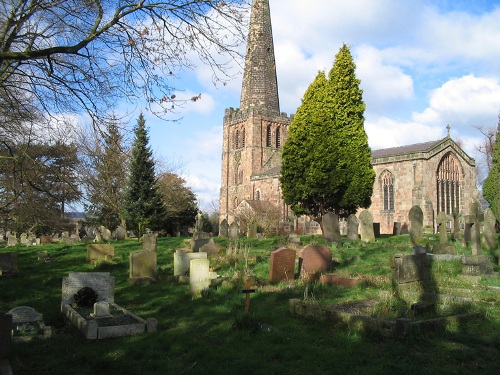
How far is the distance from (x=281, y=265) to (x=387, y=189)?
28.0m

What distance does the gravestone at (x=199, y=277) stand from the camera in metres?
10.1

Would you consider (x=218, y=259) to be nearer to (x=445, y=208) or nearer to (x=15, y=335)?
(x=15, y=335)

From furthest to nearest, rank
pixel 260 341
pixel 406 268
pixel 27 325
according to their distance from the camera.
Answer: pixel 406 268, pixel 27 325, pixel 260 341

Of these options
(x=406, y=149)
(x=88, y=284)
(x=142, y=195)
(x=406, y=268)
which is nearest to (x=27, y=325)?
(x=88, y=284)

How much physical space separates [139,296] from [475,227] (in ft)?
28.2

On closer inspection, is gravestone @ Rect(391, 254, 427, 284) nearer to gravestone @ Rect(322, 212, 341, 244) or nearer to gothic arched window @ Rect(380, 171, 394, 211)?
gravestone @ Rect(322, 212, 341, 244)

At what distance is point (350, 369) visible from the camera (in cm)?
543

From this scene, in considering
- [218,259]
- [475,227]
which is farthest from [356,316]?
[218,259]

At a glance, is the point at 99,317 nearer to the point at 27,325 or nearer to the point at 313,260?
the point at 27,325

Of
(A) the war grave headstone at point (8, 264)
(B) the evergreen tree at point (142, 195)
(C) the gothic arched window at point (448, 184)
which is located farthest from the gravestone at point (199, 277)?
(C) the gothic arched window at point (448, 184)

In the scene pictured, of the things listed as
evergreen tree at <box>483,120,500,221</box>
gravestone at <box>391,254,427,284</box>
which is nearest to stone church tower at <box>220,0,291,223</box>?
evergreen tree at <box>483,120,500,221</box>

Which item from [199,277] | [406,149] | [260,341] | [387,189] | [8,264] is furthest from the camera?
[406,149]

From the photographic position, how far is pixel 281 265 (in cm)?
1117

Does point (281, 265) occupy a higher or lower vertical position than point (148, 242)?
lower
